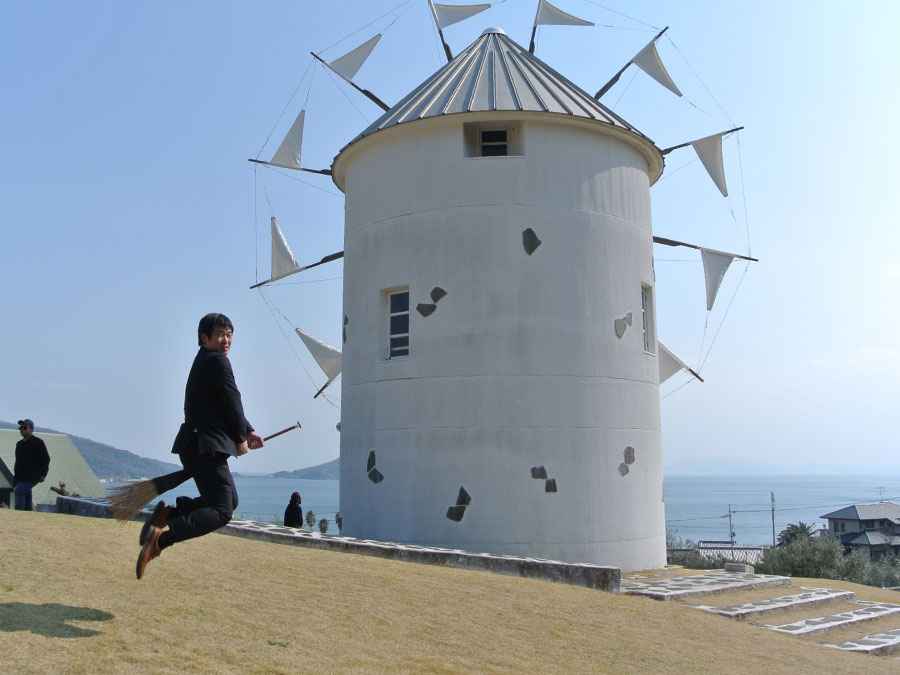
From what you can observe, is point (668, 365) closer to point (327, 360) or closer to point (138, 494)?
point (327, 360)

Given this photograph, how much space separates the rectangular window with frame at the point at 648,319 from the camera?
15938 millimetres

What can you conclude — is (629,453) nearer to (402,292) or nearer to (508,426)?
(508,426)

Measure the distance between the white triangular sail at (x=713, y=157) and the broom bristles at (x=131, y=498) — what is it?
14.3 m

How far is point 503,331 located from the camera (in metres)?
14.0

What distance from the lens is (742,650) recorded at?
8227mm

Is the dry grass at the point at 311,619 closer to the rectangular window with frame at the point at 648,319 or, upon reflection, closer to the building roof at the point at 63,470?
the rectangular window with frame at the point at 648,319

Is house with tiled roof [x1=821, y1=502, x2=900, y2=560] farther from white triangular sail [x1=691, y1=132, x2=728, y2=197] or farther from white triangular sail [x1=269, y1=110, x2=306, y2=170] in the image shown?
white triangular sail [x1=269, y1=110, x2=306, y2=170]

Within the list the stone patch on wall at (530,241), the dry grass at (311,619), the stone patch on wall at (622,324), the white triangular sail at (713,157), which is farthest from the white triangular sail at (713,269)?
the dry grass at (311,619)

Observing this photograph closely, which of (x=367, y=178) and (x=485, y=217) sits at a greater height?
(x=367, y=178)

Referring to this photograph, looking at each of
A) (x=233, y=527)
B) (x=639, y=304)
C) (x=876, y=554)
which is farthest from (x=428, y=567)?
(x=876, y=554)

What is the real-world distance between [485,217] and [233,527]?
6640 mm

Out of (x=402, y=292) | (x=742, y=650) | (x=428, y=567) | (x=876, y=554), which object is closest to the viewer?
(x=742, y=650)

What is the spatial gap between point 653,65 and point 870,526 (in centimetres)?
5600

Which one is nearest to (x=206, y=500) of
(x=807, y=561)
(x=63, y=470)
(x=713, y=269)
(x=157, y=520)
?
(x=157, y=520)
